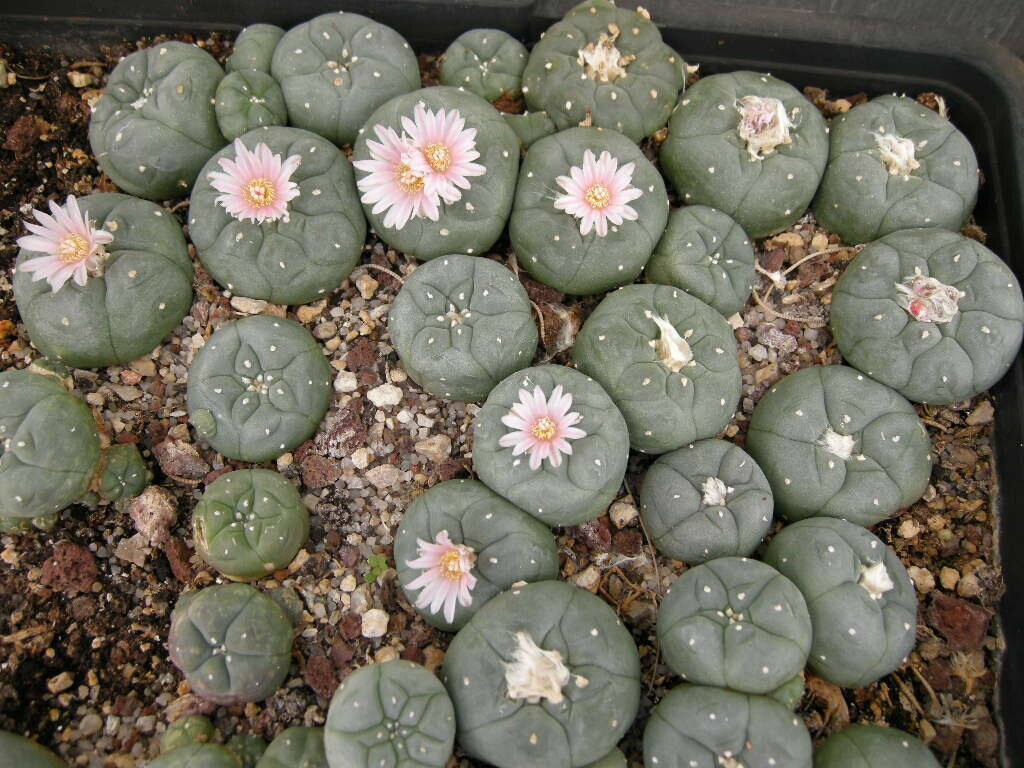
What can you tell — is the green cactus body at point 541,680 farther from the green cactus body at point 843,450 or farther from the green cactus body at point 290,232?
the green cactus body at point 290,232

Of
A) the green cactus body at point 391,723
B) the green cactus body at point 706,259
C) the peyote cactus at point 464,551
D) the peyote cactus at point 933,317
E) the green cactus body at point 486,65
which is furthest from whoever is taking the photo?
the green cactus body at point 486,65

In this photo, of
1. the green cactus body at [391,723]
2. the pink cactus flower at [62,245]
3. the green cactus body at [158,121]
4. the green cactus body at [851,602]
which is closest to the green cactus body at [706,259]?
the green cactus body at [851,602]

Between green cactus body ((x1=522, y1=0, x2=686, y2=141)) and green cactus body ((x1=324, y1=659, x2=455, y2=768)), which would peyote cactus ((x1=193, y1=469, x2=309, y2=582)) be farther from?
green cactus body ((x1=522, y1=0, x2=686, y2=141))

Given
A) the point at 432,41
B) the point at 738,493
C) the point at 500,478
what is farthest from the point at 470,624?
the point at 432,41

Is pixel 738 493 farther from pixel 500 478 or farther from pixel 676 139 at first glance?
pixel 676 139

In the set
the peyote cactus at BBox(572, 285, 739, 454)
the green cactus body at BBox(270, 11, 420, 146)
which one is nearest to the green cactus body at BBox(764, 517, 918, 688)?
the peyote cactus at BBox(572, 285, 739, 454)

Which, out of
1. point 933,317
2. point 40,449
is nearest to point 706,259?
point 933,317
